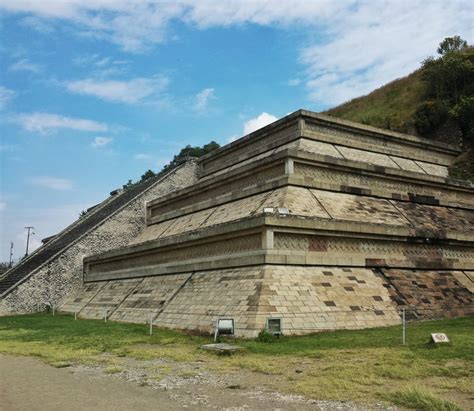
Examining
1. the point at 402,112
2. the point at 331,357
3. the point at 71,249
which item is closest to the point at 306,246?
the point at 331,357

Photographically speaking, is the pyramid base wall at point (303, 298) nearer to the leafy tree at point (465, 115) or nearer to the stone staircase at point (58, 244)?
Answer: the stone staircase at point (58, 244)

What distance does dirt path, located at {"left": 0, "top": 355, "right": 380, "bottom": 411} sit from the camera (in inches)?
208

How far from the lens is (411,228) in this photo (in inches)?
547

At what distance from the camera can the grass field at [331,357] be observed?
5500mm

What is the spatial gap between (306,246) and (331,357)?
5.05 meters

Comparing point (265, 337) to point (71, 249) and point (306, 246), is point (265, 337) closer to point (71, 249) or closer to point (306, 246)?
point (306, 246)

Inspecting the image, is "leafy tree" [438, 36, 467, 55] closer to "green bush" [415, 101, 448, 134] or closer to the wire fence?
"green bush" [415, 101, 448, 134]

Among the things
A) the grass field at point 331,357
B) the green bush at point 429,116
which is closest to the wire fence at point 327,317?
the grass field at point 331,357

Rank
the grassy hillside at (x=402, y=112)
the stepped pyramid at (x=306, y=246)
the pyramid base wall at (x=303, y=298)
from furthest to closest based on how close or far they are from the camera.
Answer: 1. the grassy hillside at (x=402, y=112)
2. the stepped pyramid at (x=306, y=246)
3. the pyramid base wall at (x=303, y=298)

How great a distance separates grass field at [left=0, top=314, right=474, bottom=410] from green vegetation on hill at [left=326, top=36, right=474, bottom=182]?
1373 cm

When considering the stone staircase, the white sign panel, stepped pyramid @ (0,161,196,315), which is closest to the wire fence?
the white sign panel

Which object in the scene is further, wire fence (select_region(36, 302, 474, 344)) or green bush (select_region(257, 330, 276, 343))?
wire fence (select_region(36, 302, 474, 344))

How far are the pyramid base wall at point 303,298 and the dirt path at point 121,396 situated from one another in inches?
153

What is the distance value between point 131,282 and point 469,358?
13.3 metres
